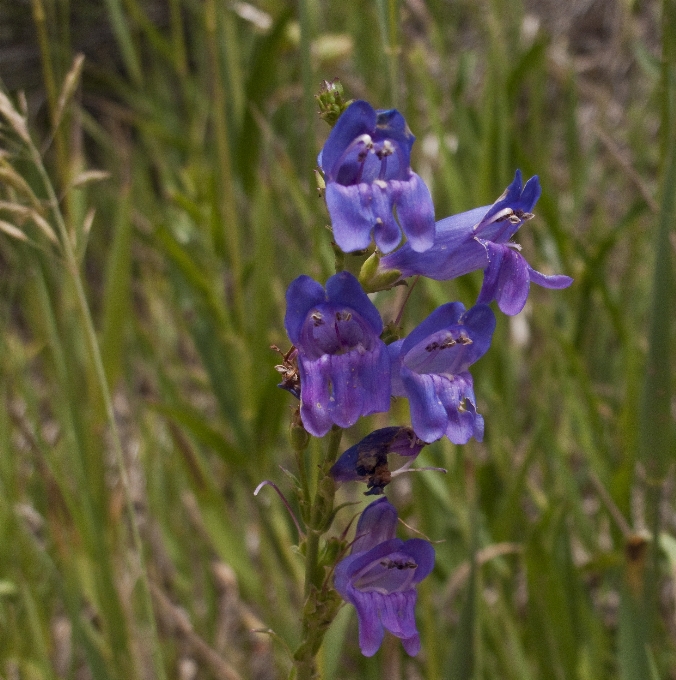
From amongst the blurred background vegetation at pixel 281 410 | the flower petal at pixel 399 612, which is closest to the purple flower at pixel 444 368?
the flower petal at pixel 399 612

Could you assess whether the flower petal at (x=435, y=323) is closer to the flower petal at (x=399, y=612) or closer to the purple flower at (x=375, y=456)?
the purple flower at (x=375, y=456)

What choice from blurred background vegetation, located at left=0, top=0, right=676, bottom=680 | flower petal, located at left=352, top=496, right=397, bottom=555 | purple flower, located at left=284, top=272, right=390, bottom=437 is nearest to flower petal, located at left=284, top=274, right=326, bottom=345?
purple flower, located at left=284, top=272, right=390, bottom=437

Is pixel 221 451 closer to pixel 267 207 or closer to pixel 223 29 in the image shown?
pixel 267 207

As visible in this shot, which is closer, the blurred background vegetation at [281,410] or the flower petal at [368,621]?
the flower petal at [368,621]

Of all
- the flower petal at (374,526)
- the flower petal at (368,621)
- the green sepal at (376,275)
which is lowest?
the flower petal at (368,621)

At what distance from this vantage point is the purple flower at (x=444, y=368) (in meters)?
0.81

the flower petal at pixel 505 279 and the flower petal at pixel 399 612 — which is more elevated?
the flower petal at pixel 505 279

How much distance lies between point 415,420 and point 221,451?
0.98m

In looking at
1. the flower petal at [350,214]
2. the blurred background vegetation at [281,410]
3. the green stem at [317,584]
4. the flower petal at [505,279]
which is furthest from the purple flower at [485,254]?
the blurred background vegetation at [281,410]

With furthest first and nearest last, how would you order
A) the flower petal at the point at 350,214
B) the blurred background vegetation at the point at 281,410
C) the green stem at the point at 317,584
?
the blurred background vegetation at the point at 281,410, the green stem at the point at 317,584, the flower petal at the point at 350,214

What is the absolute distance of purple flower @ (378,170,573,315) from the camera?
0.87 meters

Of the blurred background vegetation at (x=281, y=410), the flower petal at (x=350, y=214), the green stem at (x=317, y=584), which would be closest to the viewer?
the flower petal at (x=350, y=214)

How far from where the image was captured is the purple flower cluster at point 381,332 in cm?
79

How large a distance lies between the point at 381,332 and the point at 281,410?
0.90 meters
